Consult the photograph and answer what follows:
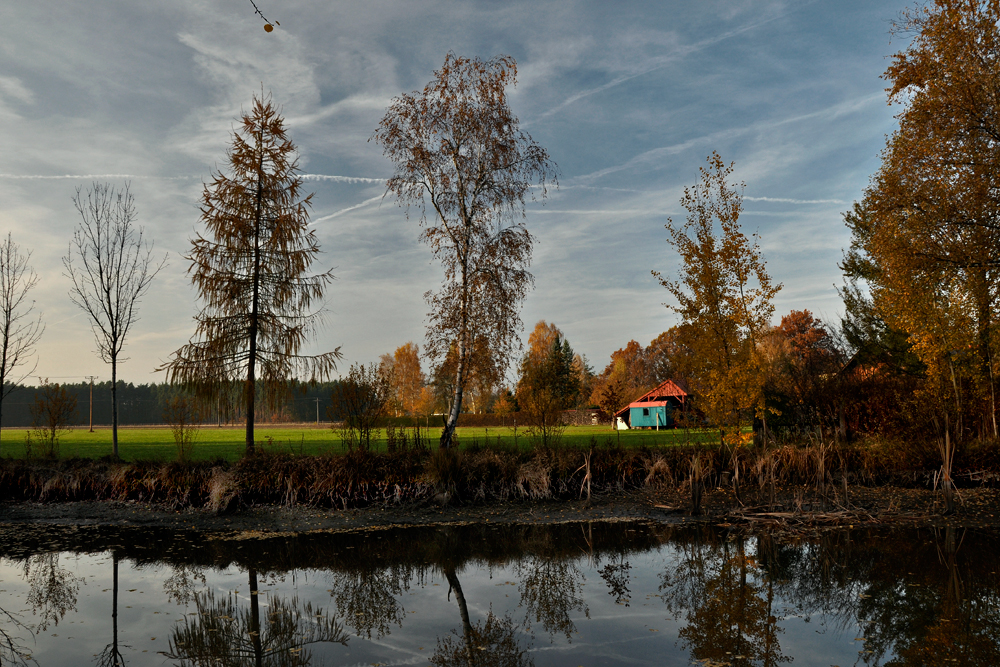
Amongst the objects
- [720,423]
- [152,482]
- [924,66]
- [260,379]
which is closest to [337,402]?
[260,379]

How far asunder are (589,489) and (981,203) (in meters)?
10.6

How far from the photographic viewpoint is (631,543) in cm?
948

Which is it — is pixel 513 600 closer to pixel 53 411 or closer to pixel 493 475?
pixel 493 475

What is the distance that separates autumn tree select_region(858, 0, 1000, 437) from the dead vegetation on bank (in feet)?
6.77

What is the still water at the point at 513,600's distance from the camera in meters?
5.20

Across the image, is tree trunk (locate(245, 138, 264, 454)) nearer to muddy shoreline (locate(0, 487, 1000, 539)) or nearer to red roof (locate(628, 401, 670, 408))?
muddy shoreline (locate(0, 487, 1000, 539))

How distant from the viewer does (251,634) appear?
5668 mm

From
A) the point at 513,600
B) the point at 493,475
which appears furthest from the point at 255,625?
the point at 493,475

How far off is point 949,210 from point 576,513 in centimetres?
1092

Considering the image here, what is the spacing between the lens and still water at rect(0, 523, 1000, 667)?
5.20m

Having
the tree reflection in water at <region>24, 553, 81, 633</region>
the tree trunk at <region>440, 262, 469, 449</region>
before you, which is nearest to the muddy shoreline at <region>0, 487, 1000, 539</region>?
the tree reflection in water at <region>24, 553, 81, 633</region>

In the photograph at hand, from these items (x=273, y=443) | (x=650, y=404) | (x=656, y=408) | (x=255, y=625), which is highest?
(x=650, y=404)

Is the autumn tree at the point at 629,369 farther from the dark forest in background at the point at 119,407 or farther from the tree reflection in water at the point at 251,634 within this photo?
the tree reflection in water at the point at 251,634

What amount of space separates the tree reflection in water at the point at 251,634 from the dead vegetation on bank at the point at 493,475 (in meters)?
5.88
